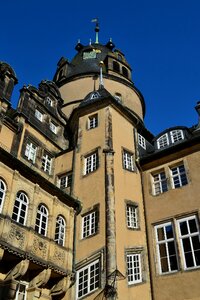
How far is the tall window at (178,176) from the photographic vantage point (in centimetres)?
1878

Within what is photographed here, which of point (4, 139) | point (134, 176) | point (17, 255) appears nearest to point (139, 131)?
point (134, 176)

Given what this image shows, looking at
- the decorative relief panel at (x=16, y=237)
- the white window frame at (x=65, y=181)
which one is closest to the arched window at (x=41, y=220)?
the decorative relief panel at (x=16, y=237)

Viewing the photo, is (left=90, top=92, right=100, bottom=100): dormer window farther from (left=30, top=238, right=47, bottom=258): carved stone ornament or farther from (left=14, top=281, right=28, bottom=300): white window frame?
(left=14, top=281, right=28, bottom=300): white window frame

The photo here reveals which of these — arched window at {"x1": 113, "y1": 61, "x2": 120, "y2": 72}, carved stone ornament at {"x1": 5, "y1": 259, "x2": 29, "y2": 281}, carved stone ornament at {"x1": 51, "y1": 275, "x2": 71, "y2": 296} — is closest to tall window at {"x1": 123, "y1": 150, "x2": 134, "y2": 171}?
carved stone ornament at {"x1": 51, "y1": 275, "x2": 71, "y2": 296}

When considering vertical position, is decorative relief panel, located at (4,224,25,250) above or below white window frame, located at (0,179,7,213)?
below

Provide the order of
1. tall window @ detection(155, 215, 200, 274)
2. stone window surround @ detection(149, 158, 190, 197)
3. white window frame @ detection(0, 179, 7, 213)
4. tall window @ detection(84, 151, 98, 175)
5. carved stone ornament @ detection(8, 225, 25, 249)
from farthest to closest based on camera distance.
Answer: tall window @ detection(84, 151, 98, 175)
stone window surround @ detection(149, 158, 190, 197)
tall window @ detection(155, 215, 200, 274)
white window frame @ detection(0, 179, 7, 213)
carved stone ornament @ detection(8, 225, 25, 249)

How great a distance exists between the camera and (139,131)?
83.5 feet

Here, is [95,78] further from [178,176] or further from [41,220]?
[41,220]

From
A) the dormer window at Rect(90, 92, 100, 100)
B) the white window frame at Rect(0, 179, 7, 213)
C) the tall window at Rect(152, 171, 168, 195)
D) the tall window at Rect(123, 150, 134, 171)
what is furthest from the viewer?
the dormer window at Rect(90, 92, 100, 100)

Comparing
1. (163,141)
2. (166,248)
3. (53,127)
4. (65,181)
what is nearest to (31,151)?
(65,181)

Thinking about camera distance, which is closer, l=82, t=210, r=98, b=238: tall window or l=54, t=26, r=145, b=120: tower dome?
l=82, t=210, r=98, b=238: tall window

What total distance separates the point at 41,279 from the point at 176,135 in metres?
12.0

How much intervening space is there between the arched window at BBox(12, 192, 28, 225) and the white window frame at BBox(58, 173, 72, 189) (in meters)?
4.93

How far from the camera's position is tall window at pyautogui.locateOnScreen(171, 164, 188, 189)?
61.6ft
